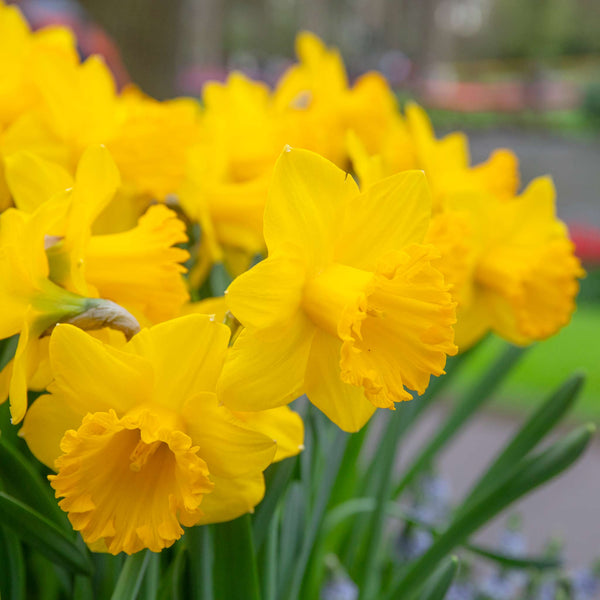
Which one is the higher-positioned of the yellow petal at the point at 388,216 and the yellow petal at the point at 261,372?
the yellow petal at the point at 388,216

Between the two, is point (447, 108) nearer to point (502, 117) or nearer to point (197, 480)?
point (502, 117)

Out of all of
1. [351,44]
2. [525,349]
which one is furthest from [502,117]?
[525,349]

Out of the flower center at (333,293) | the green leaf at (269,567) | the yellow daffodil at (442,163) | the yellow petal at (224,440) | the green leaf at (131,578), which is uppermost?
the flower center at (333,293)

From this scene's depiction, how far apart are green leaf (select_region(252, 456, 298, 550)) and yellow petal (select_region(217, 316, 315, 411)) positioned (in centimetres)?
12

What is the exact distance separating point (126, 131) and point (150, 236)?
0.20 metres

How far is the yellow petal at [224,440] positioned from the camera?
0.47 metres

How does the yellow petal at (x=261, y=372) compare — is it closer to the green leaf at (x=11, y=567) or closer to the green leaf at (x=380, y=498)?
the green leaf at (x=11, y=567)

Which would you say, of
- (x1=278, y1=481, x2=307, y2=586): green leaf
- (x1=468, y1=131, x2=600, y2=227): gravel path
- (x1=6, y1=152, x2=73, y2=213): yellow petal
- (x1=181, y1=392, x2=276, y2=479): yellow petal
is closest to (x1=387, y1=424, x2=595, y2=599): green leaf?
(x1=278, y1=481, x2=307, y2=586): green leaf

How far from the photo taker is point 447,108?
1750 centimetres

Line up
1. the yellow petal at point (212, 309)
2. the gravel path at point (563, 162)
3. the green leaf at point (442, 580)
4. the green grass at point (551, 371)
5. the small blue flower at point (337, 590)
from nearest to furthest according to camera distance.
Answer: the yellow petal at point (212, 309) → the green leaf at point (442, 580) → the small blue flower at point (337, 590) → the green grass at point (551, 371) → the gravel path at point (563, 162)

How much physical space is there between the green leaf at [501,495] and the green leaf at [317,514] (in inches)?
4.1

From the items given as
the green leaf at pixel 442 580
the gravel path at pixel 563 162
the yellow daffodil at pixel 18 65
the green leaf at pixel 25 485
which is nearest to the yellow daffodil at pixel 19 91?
the yellow daffodil at pixel 18 65

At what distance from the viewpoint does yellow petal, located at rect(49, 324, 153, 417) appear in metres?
0.45

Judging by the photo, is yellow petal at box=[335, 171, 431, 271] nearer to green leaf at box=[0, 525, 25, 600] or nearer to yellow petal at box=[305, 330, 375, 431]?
yellow petal at box=[305, 330, 375, 431]
